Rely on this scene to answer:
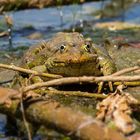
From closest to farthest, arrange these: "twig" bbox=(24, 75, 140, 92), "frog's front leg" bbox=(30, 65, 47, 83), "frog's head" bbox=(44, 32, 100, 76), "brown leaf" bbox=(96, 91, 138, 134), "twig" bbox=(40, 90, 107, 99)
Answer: "brown leaf" bbox=(96, 91, 138, 134), "twig" bbox=(24, 75, 140, 92), "twig" bbox=(40, 90, 107, 99), "frog's head" bbox=(44, 32, 100, 76), "frog's front leg" bbox=(30, 65, 47, 83)

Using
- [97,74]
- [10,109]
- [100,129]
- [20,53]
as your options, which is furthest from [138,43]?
[100,129]

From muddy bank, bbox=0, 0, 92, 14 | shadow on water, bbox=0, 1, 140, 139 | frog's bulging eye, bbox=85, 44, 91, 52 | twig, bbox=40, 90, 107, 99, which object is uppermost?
frog's bulging eye, bbox=85, 44, 91, 52

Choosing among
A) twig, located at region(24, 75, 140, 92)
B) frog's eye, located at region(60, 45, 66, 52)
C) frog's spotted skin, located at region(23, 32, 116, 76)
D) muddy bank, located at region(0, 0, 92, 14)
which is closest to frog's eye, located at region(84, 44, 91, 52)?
frog's spotted skin, located at region(23, 32, 116, 76)

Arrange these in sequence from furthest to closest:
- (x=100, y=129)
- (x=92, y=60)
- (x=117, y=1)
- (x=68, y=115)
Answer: (x=117, y=1) → (x=92, y=60) → (x=68, y=115) → (x=100, y=129)

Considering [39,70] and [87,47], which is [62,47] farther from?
[39,70]

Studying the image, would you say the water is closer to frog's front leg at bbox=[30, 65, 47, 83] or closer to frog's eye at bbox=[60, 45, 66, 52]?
frog's front leg at bbox=[30, 65, 47, 83]

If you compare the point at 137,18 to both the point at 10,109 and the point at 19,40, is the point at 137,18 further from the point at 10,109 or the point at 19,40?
the point at 10,109

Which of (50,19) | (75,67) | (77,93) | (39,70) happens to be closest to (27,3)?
(50,19)
